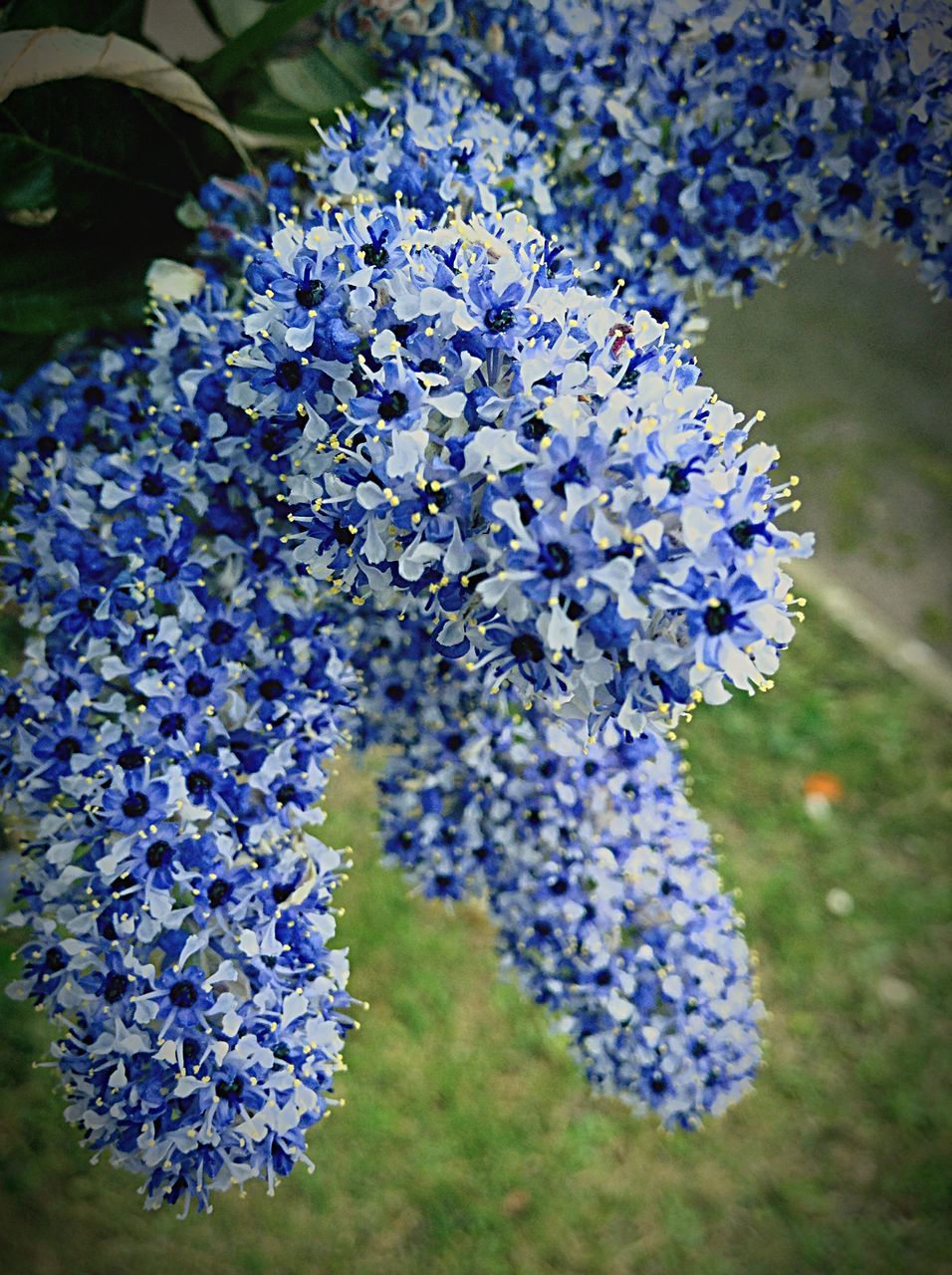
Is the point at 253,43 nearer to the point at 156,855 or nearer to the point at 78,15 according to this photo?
the point at 78,15

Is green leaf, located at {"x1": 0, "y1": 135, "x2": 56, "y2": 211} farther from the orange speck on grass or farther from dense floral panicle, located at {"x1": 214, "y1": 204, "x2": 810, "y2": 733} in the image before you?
the orange speck on grass

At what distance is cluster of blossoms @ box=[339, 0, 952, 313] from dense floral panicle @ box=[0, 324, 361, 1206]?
1.43ft

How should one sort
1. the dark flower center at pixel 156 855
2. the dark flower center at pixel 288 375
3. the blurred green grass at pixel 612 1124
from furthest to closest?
the blurred green grass at pixel 612 1124
the dark flower center at pixel 156 855
the dark flower center at pixel 288 375

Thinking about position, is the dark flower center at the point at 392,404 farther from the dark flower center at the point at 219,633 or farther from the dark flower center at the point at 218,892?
the dark flower center at the point at 218,892

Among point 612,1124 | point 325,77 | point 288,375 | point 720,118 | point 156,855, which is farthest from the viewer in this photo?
point 612,1124

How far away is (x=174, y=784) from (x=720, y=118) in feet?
2.80

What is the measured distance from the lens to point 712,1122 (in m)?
2.33

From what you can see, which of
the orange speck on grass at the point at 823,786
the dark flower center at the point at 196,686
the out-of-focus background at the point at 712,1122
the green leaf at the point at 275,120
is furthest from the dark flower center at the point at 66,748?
the orange speck on grass at the point at 823,786

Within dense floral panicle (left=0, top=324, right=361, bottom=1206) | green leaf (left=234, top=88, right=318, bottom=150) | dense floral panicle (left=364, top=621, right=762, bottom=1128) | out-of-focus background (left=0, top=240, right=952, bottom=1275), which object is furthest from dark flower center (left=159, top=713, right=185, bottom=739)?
green leaf (left=234, top=88, right=318, bottom=150)

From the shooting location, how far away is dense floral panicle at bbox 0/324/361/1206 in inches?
36.1

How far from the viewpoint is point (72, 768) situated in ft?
3.15

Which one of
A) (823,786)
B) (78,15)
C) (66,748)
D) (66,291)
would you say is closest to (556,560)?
(66,748)

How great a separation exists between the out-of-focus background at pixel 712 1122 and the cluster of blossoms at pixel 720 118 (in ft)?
2.66

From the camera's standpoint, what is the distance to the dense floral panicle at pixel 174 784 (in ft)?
3.01
